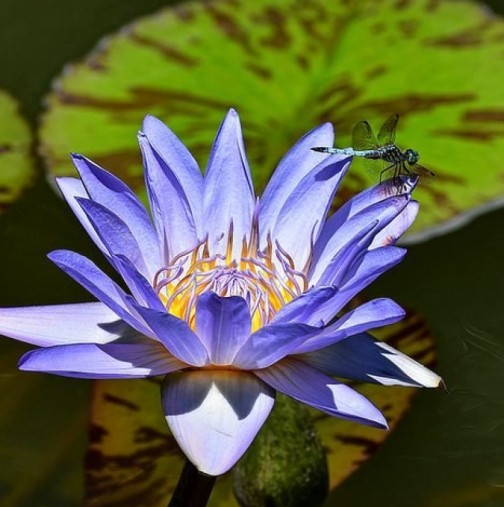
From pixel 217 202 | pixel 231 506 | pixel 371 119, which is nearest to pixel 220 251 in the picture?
pixel 217 202

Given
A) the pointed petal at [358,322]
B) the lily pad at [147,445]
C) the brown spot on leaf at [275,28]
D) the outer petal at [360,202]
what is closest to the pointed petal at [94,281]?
the pointed petal at [358,322]

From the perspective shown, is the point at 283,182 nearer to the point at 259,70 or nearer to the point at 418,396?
the point at 418,396

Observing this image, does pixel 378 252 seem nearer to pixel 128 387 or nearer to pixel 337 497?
pixel 337 497

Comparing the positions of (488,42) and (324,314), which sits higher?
(324,314)

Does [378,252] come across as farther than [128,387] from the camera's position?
No

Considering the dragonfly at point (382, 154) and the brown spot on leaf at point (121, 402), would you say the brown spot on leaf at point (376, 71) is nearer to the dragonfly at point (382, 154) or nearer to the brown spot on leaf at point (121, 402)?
the dragonfly at point (382, 154)

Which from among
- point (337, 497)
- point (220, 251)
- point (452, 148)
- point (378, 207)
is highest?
point (378, 207)

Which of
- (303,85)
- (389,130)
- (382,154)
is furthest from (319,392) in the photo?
(303,85)
